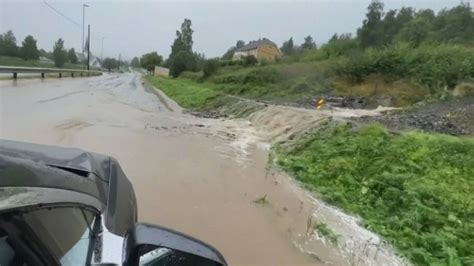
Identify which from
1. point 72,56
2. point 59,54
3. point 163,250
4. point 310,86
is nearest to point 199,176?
point 163,250

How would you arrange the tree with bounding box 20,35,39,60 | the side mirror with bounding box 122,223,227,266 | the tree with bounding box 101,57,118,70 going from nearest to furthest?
the side mirror with bounding box 122,223,227,266
the tree with bounding box 20,35,39,60
the tree with bounding box 101,57,118,70

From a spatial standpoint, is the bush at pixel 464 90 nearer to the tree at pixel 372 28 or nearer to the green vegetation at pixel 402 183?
the green vegetation at pixel 402 183

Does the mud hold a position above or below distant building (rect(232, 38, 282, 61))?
below

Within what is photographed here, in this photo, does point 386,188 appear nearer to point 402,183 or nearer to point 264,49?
point 402,183

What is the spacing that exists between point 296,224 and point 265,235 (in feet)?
2.21

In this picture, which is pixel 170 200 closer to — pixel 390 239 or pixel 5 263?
pixel 390 239

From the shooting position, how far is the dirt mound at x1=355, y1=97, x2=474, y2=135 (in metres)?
10.7

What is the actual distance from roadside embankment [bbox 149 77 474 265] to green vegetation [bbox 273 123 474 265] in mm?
12

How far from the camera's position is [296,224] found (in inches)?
212

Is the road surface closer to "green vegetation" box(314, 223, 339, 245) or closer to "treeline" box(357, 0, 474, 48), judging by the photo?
"green vegetation" box(314, 223, 339, 245)

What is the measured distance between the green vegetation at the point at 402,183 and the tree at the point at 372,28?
2955 centimetres

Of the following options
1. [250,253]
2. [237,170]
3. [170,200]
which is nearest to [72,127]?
[237,170]

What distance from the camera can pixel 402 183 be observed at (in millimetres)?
6395

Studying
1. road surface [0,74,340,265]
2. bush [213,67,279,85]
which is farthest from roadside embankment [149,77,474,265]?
bush [213,67,279,85]
